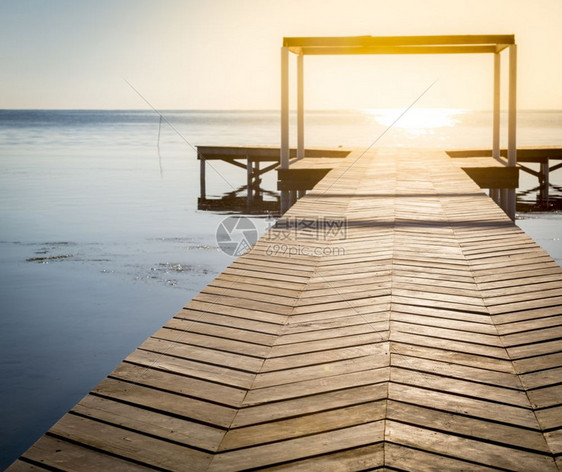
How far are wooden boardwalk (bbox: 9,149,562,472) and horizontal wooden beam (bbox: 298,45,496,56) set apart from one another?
5394 millimetres

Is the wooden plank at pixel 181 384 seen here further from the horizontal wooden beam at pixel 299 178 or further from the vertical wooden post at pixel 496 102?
the vertical wooden post at pixel 496 102

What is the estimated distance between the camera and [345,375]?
10.6 ft

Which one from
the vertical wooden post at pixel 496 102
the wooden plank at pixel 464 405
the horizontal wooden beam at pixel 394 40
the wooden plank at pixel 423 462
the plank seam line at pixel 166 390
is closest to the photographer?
the wooden plank at pixel 423 462

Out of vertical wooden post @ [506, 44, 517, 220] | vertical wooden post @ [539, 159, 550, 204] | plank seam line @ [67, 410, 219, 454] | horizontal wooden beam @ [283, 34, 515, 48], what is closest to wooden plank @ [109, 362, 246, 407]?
plank seam line @ [67, 410, 219, 454]

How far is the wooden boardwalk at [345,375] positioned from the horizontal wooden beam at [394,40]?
16.2ft

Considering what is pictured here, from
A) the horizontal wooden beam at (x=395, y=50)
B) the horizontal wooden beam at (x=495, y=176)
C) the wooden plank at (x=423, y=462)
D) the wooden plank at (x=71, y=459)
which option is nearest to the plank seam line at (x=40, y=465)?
the wooden plank at (x=71, y=459)

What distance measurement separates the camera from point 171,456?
2521 millimetres

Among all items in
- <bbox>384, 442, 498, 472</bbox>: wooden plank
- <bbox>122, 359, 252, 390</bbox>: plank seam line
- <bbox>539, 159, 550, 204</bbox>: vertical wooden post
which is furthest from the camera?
<bbox>539, 159, 550, 204</bbox>: vertical wooden post

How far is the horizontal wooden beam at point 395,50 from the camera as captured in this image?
34.0 feet

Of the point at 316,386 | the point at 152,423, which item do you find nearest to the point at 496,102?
the point at 316,386

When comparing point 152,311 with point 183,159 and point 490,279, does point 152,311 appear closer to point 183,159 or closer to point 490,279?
point 490,279

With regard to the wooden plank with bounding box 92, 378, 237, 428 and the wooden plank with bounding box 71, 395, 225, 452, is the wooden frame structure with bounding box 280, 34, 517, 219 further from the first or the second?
the wooden plank with bounding box 71, 395, 225, 452

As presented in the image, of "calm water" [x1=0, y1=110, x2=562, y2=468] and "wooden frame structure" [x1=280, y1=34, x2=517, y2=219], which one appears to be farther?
"wooden frame structure" [x1=280, y1=34, x2=517, y2=219]

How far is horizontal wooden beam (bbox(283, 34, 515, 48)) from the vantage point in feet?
32.3
